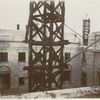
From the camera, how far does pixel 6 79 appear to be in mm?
18312

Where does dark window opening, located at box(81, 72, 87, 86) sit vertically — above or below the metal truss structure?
below

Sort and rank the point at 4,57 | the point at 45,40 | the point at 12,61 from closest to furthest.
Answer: the point at 45,40 → the point at 4,57 → the point at 12,61

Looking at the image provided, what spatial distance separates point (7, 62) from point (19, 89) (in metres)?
2.43

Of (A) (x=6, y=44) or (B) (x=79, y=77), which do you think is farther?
(B) (x=79, y=77)

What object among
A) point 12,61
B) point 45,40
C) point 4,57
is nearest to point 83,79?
point 12,61

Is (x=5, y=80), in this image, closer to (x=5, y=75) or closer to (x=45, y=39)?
(x=5, y=75)

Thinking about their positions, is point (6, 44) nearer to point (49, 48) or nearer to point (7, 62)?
point (7, 62)

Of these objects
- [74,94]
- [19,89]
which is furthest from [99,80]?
[74,94]

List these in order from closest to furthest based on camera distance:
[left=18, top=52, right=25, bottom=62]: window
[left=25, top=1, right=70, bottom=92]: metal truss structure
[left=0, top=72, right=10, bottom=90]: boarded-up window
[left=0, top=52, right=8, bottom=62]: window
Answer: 1. [left=25, top=1, right=70, bottom=92]: metal truss structure
2. [left=0, top=72, right=10, bottom=90]: boarded-up window
3. [left=0, top=52, right=8, bottom=62]: window
4. [left=18, top=52, right=25, bottom=62]: window

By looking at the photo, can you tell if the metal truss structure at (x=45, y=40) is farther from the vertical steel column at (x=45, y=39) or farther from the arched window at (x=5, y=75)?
the arched window at (x=5, y=75)

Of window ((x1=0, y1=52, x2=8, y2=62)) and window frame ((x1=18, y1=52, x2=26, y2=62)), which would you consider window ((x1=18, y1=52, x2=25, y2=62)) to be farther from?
window ((x1=0, y1=52, x2=8, y2=62))

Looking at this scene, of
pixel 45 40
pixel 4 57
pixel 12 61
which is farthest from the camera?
pixel 12 61

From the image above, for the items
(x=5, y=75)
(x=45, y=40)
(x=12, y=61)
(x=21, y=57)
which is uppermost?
(x=45, y=40)

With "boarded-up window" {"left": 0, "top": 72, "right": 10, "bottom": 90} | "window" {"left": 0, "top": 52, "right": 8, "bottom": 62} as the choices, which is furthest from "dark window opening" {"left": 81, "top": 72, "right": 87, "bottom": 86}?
"window" {"left": 0, "top": 52, "right": 8, "bottom": 62}
